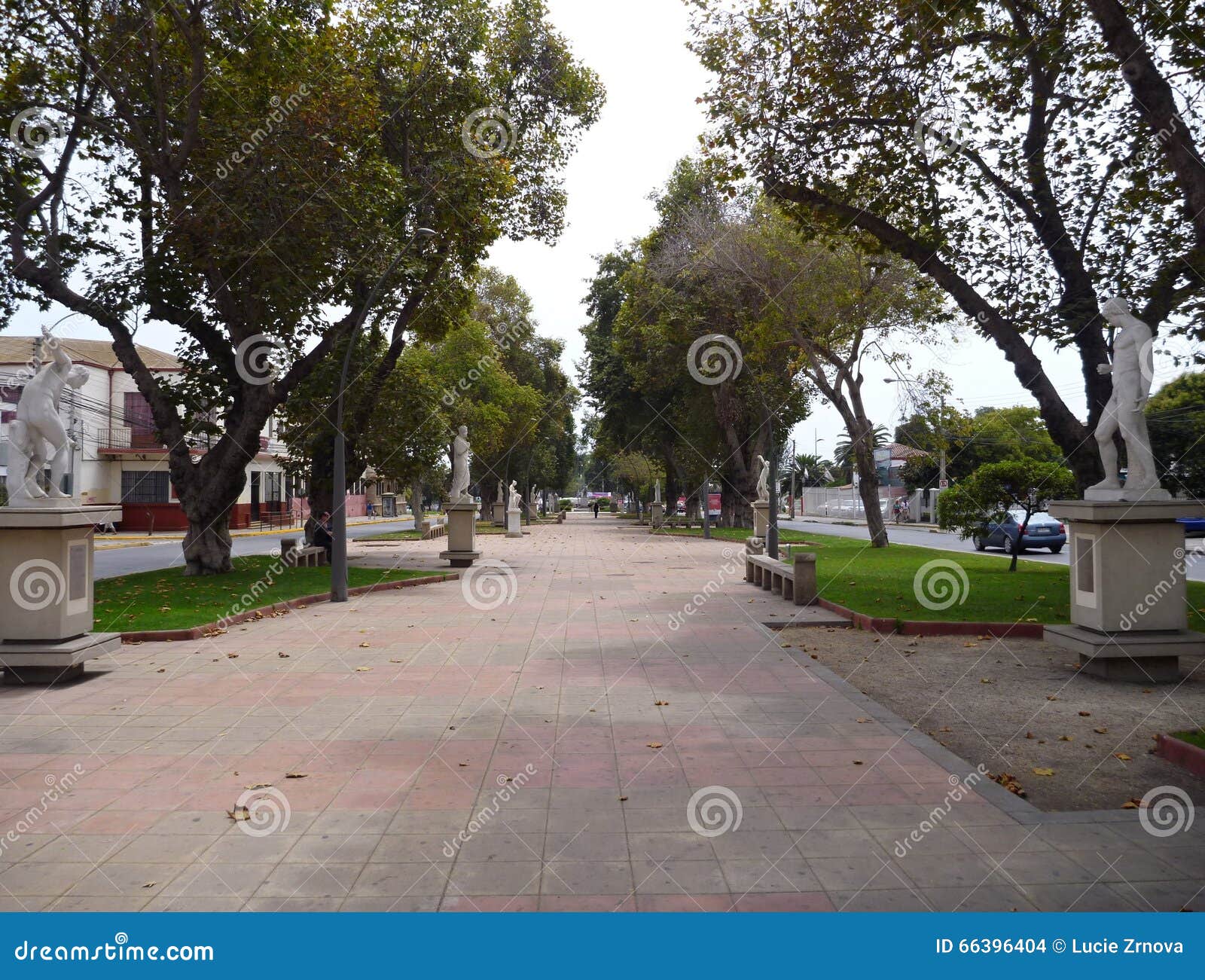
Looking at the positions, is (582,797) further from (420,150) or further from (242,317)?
(420,150)

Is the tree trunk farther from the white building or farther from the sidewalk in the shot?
the white building

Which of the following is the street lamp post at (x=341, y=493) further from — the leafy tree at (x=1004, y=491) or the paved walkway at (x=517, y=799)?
the leafy tree at (x=1004, y=491)

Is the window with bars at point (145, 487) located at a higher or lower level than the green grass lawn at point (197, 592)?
higher

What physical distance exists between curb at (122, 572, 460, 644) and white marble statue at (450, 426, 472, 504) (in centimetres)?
542

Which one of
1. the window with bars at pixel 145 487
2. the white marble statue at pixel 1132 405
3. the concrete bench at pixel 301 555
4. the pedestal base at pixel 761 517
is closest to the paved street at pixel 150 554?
the concrete bench at pixel 301 555

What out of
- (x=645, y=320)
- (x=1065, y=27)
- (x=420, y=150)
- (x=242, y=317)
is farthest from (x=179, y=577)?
(x=645, y=320)

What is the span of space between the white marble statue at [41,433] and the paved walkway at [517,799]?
71.9 inches

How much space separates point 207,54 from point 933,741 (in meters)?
16.3

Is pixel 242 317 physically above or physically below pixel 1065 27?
below

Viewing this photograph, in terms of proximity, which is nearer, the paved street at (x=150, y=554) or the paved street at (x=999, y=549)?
the paved street at (x=999, y=549)

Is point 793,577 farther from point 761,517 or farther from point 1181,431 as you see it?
point 1181,431

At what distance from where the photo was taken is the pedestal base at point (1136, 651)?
305 inches

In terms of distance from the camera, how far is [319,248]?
1584cm

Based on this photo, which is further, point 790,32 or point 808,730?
point 790,32
